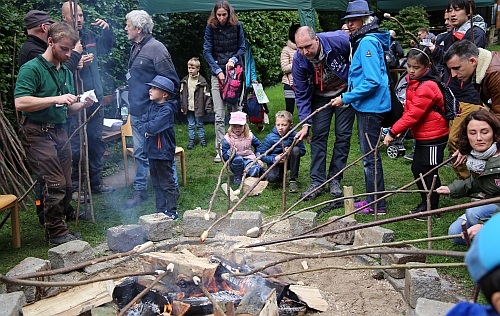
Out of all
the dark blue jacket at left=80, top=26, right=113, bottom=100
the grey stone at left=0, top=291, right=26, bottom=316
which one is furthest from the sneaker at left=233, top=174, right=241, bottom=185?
the grey stone at left=0, top=291, right=26, bottom=316

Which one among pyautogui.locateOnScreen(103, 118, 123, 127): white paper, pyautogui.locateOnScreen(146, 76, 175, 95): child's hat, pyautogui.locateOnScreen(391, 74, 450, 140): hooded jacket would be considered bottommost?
pyautogui.locateOnScreen(103, 118, 123, 127): white paper

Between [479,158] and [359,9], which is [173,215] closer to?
[359,9]

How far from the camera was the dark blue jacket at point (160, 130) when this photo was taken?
5785 mm

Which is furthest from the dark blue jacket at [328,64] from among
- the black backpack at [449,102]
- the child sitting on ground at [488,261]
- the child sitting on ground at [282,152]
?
the child sitting on ground at [488,261]

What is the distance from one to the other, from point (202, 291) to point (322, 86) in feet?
10.8

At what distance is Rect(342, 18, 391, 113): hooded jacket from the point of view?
223 inches

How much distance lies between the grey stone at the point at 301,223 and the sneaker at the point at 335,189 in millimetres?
1244

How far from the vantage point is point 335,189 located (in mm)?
6641

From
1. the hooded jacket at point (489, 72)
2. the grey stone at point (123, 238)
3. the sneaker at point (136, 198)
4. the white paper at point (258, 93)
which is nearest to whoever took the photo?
the hooded jacket at point (489, 72)

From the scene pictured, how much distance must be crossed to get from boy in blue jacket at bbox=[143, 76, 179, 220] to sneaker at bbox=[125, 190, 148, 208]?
712 mm

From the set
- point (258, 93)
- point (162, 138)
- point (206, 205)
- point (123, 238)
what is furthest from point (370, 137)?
point (258, 93)

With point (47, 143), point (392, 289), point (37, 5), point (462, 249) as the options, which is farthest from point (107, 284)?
point (37, 5)

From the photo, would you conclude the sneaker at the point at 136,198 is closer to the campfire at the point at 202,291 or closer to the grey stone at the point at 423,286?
the campfire at the point at 202,291

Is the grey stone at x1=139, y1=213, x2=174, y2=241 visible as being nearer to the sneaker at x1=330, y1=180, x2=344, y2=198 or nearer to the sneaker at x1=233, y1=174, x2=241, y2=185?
the sneaker at x1=233, y1=174, x2=241, y2=185
